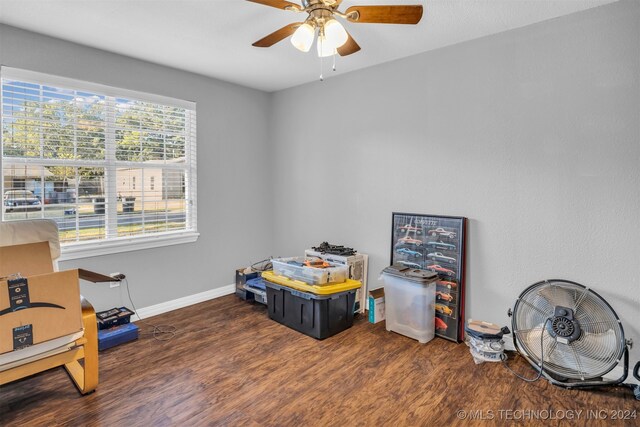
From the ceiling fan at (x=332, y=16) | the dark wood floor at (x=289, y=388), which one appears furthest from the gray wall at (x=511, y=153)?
the ceiling fan at (x=332, y=16)

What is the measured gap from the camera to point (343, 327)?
310 centimetres

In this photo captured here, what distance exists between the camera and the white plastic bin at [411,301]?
2.81 m

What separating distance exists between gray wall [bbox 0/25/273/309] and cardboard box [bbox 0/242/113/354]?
116 centimetres

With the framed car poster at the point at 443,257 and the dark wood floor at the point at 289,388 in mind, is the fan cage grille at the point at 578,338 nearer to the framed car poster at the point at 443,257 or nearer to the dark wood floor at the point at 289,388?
the dark wood floor at the point at 289,388

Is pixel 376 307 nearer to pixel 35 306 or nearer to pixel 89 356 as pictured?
pixel 89 356

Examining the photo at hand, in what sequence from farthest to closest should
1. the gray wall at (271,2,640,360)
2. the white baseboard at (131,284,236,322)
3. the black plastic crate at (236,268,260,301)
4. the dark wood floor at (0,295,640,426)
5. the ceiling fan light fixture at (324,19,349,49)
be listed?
1. the black plastic crate at (236,268,260,301)
2. the white baseboard at (131,284,236,322)
3. the gray wall at (271,2,640,360)
4. the dark wood floor at (0,295,640,426)
5. the ceiling fan light fixture at (324,19,349,49)

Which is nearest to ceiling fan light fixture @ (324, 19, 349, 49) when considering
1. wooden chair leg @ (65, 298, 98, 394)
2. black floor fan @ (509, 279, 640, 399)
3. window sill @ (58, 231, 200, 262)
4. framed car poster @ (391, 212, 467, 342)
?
framed car poster @ (391, 212, 467, 342)

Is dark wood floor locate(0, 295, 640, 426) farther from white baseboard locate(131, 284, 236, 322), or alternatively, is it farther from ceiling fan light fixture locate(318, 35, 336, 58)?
ceiling fan light fixture locate(318, 35, 336, 58)

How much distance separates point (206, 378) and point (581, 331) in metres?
2.48

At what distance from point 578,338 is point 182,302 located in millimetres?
3487

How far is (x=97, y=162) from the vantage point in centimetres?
305

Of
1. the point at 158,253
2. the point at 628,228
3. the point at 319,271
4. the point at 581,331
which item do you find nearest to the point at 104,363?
the point at 158,253

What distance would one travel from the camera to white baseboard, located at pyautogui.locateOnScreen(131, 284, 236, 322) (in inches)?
132

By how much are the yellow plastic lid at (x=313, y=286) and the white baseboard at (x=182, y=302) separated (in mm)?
1004
